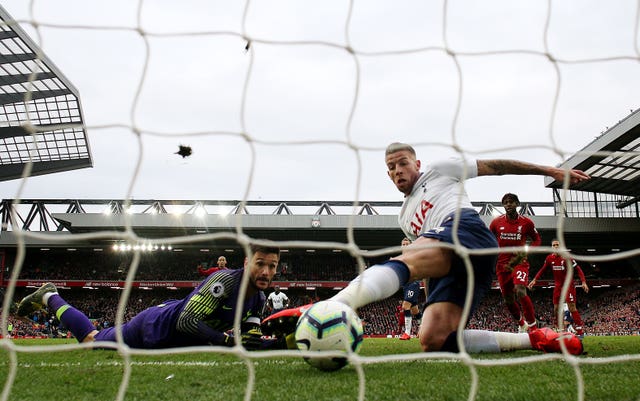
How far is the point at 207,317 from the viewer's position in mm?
3893

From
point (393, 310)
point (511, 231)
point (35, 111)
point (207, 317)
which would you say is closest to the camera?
point (207, 317)

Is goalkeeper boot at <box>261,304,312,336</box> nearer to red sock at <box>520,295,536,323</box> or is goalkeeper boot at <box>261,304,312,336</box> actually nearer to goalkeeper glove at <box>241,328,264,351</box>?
goalkeeper glove at <box>241,328,264,351</box>

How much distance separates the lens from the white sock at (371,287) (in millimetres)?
2584

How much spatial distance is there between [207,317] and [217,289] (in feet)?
0.93

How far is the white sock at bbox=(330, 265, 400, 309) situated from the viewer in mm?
2584

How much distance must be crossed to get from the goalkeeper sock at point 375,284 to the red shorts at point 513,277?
14.8ft

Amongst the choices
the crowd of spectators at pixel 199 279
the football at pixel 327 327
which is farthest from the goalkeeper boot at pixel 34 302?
the crowd of spectators at pixel 199 279

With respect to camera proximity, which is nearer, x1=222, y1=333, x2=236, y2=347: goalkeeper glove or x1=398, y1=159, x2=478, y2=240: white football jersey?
x1=398, y1=159, x2=478, y2=240: white football jersey

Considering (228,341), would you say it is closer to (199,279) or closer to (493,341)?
(493,341)

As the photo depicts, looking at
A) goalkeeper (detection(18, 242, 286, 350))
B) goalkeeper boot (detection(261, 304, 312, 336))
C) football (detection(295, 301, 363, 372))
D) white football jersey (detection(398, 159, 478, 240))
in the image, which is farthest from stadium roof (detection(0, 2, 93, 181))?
football (detection(295, 301, 363, 372))

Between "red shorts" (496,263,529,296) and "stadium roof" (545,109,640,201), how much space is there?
935 centimetres

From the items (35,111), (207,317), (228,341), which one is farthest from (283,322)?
(35,111)

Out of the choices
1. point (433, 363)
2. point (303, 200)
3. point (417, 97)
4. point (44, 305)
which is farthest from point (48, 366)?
point (303, 200)

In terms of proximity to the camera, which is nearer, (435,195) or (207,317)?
(435,195)
